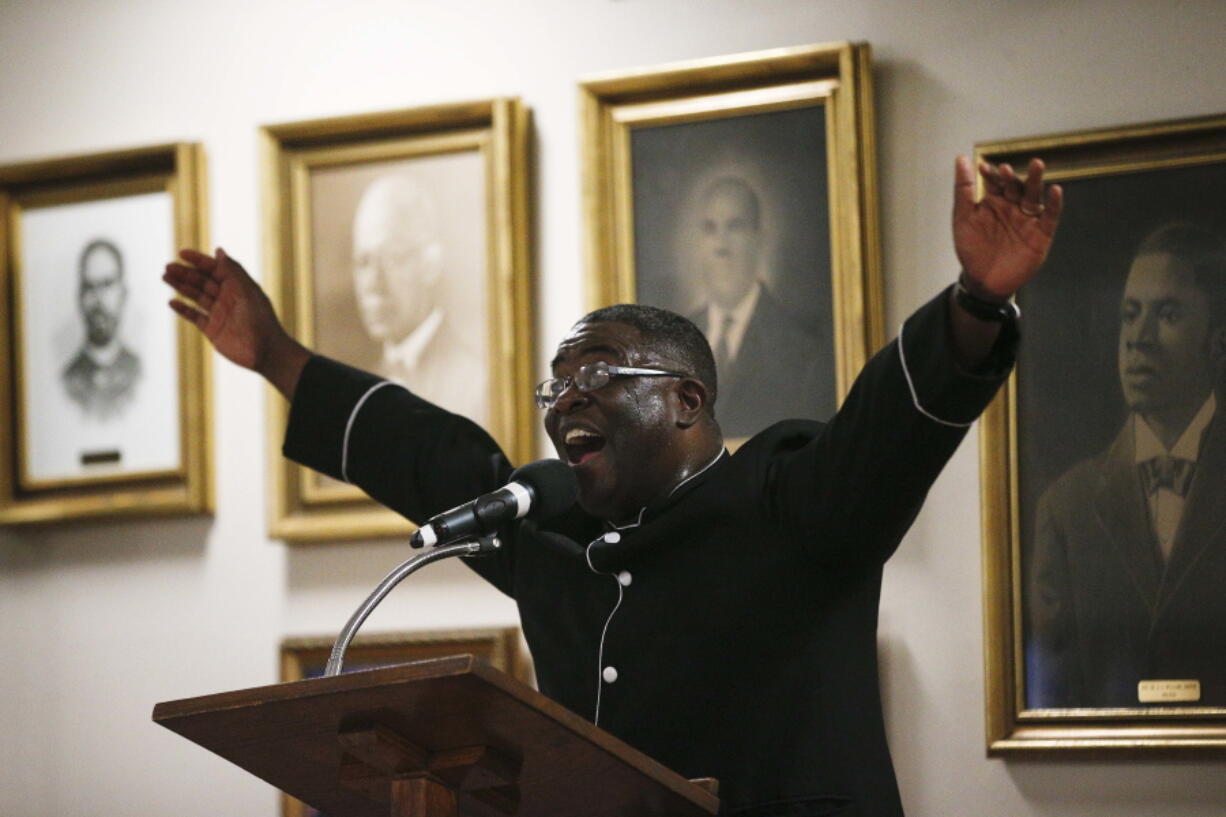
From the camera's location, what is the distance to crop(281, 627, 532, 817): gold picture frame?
3.95 metres

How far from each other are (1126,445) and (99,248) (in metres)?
2.58

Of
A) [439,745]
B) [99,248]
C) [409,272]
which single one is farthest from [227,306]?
[439,745]

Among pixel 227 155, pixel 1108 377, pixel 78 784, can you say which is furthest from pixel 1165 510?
pixel 78 784

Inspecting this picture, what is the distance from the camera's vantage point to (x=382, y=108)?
4273 mm

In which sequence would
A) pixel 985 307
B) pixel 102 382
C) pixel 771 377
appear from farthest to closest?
pixel 102 382 < pixel 771 377 < pixel 985 307

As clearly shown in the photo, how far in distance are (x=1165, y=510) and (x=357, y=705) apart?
2030 millimetres

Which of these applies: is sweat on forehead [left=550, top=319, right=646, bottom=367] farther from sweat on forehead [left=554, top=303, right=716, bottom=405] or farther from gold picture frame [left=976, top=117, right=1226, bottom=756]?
gold picture frame [left=976, top=117, right=1226, bottom=756]

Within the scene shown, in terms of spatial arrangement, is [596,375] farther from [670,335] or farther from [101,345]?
[101,345]

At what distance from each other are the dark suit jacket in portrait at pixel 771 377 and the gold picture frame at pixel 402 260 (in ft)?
1.62

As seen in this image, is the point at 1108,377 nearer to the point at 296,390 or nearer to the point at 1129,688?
the point at 1129,688

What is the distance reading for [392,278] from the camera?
166 inches

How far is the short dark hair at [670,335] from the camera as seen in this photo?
3047 millimetres

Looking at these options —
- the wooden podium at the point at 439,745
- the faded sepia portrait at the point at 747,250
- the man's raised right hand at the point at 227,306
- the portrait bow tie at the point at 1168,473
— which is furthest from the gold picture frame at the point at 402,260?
the wooden podium at the point at 439,745

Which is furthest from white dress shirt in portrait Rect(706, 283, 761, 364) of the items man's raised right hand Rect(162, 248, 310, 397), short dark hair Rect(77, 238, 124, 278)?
short dark hair Rect(77, 238, 124, 278)
